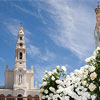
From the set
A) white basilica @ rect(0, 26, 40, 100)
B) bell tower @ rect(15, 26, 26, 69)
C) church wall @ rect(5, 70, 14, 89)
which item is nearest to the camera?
white basilica @ rect(0, 26, 40, 100)

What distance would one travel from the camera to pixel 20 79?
4559 cm

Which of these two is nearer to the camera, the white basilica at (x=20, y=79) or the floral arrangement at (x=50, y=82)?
the floral arrangement at (x=50, y=82)

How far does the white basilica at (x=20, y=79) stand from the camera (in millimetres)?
43625

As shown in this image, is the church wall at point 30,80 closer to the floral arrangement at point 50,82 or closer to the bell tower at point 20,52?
the bell tower at point 20,52

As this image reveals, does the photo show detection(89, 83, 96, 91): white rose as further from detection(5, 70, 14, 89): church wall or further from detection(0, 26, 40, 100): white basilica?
detection(5, 70, 14, 89): church wall

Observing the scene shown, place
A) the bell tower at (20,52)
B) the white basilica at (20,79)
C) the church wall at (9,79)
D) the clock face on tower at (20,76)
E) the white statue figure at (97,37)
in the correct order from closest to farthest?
1. the white statue figure at (97,37)
2. the white basilica at (20,79)
3. the clock face on tower at (20,76)
4. the bell tower at (20,52)
5. the church wall at (9,79)

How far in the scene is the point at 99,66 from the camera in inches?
216

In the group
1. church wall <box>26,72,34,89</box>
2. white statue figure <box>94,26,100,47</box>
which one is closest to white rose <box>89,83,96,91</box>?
white statue figure <box>94,26,100,47</box>

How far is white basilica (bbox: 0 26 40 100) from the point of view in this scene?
43.6m

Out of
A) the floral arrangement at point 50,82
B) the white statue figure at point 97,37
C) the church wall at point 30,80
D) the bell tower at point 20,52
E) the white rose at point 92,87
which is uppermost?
the bell tower at point 20,52

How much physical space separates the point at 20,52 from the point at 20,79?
578cm

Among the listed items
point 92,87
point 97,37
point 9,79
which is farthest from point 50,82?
point 9,79

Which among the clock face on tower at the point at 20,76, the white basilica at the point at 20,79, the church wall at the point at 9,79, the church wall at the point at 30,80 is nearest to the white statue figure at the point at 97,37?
the white basilica at the point at 20,79

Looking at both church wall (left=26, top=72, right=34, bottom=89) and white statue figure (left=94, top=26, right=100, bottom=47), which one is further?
church wall (left=26, top=72, right=34, bottom=89)
